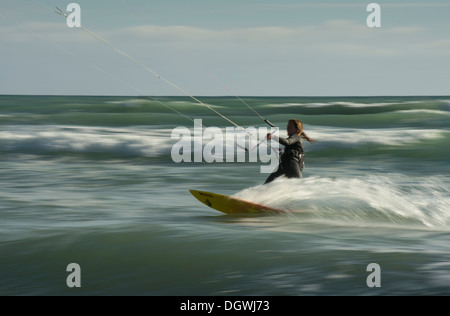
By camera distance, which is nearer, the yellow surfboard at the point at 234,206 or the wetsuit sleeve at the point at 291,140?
the wetsuit sleeve at the point at 291,140

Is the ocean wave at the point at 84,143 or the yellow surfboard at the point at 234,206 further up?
the ocean wave at the point at 84,143

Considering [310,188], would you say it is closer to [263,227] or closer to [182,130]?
[263,227]

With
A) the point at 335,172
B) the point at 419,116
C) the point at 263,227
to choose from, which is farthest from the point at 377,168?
the point at 419,116

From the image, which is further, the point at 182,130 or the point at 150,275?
the point at 182,130

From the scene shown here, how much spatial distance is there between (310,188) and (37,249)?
5023 mm

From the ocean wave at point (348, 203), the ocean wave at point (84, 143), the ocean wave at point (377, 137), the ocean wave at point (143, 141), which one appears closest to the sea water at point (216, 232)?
the ocean wave at point (348, 203)

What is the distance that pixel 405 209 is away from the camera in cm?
1213

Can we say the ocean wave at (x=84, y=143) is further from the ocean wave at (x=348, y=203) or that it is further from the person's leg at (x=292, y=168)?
the person's leg at (x=292, y=168)

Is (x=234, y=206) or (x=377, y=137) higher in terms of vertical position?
(x=377, y=137)

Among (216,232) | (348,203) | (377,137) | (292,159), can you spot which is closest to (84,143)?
(377,137)

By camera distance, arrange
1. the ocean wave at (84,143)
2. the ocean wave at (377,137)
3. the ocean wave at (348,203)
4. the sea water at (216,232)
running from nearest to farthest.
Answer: the sea water at (216,232) < the ocean wave at (348,203) < the ocean wave at (84,143) < the ocean wave at (377,137)

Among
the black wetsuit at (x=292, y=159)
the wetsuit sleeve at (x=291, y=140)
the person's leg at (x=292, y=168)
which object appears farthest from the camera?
the person's leg at (x=292, y=168)

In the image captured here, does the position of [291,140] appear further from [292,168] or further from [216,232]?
[216,232]

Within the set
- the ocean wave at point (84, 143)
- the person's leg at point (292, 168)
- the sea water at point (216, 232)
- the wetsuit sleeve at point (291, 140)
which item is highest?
the ocean wave at point (84, 143)
